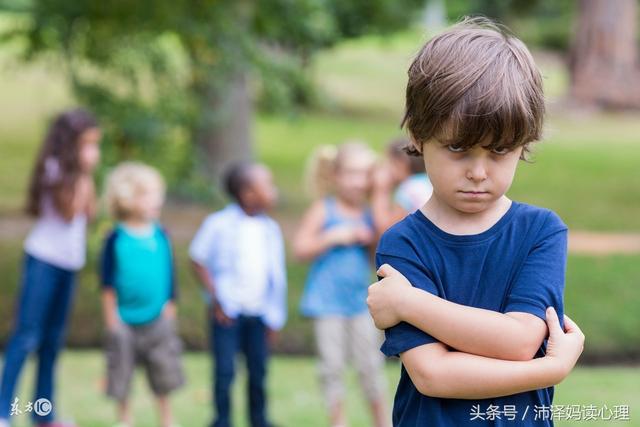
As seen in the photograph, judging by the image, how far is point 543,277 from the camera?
2.32 m

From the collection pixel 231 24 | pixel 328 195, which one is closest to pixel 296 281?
pixel 231 24

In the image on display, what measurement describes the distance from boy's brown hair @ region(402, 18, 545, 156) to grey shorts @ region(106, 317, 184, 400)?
3.90 metres

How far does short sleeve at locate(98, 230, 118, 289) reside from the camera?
19.6 ft

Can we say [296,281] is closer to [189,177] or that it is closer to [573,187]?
[189,177]

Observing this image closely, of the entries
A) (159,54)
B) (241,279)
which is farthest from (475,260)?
(159,54)

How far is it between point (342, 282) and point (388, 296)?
3.73 meters

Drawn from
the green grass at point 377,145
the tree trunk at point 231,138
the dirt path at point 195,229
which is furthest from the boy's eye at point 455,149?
the tree trunk at point 231,138

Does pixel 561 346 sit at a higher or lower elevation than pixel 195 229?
lower

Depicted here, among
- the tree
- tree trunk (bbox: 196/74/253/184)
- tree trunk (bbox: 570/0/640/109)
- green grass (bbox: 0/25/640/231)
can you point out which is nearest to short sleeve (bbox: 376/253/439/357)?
the tree

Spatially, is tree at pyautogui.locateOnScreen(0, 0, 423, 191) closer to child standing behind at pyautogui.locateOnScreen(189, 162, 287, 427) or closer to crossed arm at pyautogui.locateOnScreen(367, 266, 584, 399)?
child standing behind at pyautogui.locateOnScreen(189, 162, 287, 427)

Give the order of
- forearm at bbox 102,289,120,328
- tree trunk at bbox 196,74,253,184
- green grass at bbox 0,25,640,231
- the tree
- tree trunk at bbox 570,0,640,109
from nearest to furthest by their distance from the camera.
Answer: forearm at bbox 102,289,120,328, the tree, tree trunk at bbox 196,74,253,184, green grass at bbox 0,25,640,231, tree trunk at bbox 570,0,640,109

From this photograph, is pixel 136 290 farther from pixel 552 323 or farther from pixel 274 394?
pixel 552 323

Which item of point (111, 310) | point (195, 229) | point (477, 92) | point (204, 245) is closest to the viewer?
point (477, 92)

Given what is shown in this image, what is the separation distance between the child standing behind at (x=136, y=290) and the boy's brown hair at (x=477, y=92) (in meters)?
3.82
